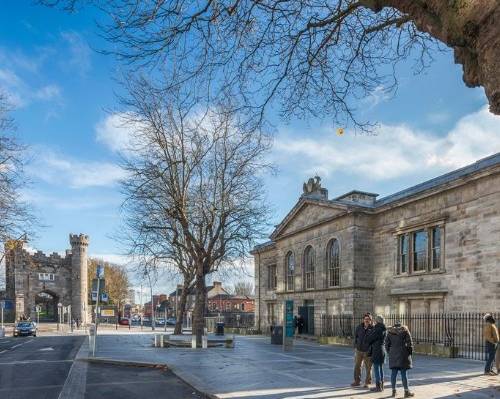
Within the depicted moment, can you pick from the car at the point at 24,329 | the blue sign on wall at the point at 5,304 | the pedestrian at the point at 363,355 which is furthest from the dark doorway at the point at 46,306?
the pedestrian at the point at 363,355

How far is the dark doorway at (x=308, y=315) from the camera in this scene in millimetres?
35094

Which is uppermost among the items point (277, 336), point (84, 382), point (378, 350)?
point (378, 350)

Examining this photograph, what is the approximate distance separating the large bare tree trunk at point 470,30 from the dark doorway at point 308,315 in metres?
31.7

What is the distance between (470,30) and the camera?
4465 millimetres

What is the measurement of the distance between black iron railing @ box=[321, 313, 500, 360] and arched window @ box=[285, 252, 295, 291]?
31.1 feet

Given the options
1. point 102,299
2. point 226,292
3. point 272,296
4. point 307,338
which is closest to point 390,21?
point 102,299

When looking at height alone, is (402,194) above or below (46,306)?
above

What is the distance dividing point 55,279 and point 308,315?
1753 inches

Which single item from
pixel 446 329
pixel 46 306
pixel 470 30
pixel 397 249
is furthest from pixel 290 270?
pixel 46 306

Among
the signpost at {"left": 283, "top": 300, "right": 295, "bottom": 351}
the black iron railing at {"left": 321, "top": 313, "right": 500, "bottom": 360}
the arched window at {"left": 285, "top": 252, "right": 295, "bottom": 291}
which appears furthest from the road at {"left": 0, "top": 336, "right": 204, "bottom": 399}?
the arched window at {"left": 285, "top": 252, "right": 295, "bottom": 291}

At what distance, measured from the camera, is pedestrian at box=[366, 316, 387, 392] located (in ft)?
37.0

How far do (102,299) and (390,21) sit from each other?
17.9m

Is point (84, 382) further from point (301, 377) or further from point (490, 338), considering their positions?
point (490, 338)

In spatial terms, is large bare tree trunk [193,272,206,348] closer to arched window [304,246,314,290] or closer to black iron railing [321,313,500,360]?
black iron railing [321,313,500,360]
